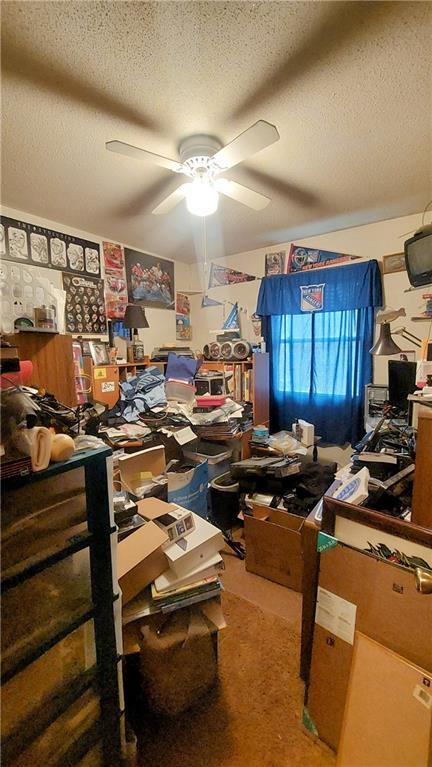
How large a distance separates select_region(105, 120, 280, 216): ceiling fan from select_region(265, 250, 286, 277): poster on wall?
59.3 inches

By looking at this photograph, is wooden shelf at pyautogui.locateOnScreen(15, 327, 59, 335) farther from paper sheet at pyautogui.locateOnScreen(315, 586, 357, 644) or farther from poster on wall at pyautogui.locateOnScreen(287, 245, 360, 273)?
poster on wall at pyautogui.locateOnScreen(287, 245, 360, 273)

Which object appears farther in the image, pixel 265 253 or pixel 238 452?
pixel 265 253

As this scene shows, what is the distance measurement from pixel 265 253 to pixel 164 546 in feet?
10.4

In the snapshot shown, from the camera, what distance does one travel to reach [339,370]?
3076 millimetres

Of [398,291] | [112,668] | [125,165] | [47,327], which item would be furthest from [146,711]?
[398,291]

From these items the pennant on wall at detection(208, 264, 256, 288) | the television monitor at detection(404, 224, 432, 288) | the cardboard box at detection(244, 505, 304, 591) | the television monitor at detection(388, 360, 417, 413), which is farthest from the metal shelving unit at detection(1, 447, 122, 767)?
the pennant on wall at detection(208, 264, 256, 288)

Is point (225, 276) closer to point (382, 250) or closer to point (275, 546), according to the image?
point (382, 250)

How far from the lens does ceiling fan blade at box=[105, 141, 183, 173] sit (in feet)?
4.50

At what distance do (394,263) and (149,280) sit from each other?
8.08ft

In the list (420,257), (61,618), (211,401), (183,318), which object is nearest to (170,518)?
(61,618)

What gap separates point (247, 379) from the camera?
10.2 feet

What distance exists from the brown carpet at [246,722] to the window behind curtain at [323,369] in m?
2.00

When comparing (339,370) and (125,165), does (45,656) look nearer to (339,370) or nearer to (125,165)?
(125,165)

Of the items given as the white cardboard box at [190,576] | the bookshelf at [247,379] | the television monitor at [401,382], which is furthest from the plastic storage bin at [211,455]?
the television monitor at [401,382]
